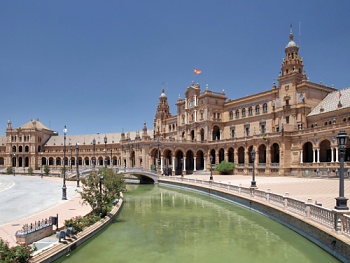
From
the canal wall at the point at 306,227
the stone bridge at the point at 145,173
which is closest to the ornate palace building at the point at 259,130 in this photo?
the stone bridge at the point at 145,173

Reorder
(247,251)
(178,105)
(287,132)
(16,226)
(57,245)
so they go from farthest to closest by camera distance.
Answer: (178,105) < (287,132) < (16,226) < (247,251) < (57,245)

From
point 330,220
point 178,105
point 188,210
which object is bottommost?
point 188,210

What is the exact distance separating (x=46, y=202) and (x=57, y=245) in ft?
45.1

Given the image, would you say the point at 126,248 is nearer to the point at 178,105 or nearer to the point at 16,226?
the point at 16,226

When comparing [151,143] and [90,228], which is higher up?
[151,143]

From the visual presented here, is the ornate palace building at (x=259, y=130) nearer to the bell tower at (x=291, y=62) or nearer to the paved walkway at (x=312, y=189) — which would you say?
the bell tower at (x=291, y=62)

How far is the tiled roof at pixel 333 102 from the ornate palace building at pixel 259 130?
0.16 metres

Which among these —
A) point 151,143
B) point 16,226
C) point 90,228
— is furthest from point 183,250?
point 151,143

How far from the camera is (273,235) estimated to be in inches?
693

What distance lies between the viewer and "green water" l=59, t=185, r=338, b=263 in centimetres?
1359

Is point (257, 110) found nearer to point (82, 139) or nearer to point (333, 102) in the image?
point (333, 102)

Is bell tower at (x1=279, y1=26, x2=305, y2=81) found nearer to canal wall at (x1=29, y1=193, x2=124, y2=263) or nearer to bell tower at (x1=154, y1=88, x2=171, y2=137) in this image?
bell tower at (x1=154, y1=88, x2=171, y2=137)

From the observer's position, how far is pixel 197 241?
16297mm

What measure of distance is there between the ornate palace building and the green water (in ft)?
83.5
